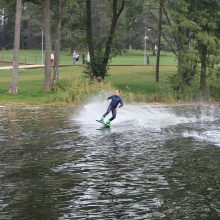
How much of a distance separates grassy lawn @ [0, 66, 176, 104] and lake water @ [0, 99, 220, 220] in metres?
12.2

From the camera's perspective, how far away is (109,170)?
47.5 ft

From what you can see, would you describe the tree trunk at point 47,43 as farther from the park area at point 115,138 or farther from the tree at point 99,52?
the tree at point 99,52

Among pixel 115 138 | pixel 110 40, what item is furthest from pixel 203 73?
pixel 115 138

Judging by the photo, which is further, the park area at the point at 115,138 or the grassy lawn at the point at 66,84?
the grassy lawn at the point at 66,84

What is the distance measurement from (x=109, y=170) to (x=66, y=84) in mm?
33355

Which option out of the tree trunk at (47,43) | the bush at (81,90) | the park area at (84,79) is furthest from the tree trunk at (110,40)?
the bush at (81,90)

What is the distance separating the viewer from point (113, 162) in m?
15.7

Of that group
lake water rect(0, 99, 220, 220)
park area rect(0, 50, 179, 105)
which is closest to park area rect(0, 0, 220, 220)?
lake water rect(0, 99, 220, 220)

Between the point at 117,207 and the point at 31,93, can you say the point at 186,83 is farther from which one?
the point at 117,207

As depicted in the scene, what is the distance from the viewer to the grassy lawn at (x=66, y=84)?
127ft

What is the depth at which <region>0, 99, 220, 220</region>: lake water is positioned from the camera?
1076 centimetres

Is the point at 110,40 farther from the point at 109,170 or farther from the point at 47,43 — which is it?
the point at 109,170

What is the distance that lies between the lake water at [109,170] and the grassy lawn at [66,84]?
39.9 ft

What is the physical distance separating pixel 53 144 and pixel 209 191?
8.44 meters
